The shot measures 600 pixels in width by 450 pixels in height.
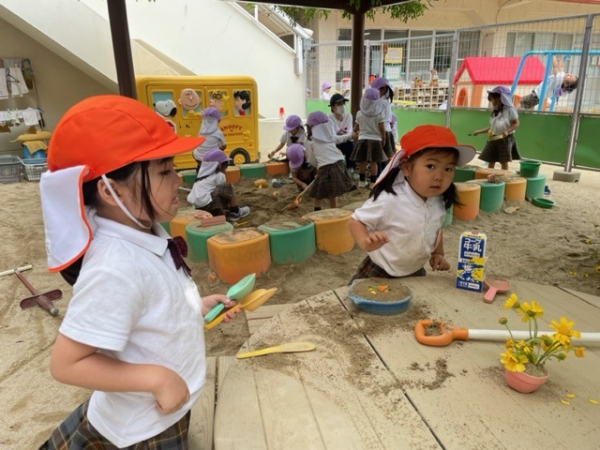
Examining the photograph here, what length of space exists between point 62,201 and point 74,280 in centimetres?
22

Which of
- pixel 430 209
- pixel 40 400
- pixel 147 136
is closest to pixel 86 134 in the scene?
pixel 147 136

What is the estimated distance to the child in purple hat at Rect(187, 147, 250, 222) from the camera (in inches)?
177

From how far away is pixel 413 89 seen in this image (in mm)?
11367

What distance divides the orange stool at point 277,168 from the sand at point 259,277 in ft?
1.59

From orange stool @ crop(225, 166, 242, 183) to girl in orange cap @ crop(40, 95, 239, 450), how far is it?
4.86m

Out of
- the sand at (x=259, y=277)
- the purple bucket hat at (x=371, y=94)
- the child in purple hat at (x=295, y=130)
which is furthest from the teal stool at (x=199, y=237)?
the purple bucket hat at (x=371, y=94)

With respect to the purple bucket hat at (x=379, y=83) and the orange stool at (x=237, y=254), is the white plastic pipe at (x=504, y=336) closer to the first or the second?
the orange stool at (x=237, y=254)

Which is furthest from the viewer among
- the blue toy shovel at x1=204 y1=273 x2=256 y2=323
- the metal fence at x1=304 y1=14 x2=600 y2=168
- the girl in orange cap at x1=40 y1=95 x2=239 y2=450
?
the metal fence at x1=304 y1=14 x2=600 y2=168

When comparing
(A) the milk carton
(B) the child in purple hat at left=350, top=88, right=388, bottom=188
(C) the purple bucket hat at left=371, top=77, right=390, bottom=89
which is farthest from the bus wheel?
(A) the milk carton

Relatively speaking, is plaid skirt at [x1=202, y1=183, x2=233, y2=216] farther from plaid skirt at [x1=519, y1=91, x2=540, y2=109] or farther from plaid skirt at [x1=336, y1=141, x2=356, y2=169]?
plaid skirt at [x1=519, y1=91, x2=540, y2=109]

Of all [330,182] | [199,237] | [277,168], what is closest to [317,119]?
[330,182]

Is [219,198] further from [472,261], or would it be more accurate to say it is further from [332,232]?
[472,261]

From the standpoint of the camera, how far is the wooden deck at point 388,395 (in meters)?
0.95

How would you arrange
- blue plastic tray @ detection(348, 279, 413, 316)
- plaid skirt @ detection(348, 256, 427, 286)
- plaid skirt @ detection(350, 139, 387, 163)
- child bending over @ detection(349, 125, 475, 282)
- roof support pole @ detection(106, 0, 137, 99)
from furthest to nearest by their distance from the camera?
1. plaid skirt @ detection(350, 139, 387, 163)
2. roof support pole @ detection(106, 0, 137, 99)
3. plaid skirt @ detection(348, 256, 427, 286)
4. child bending over @ detection(349, 125, 475, 282)
5. blue plastic tray @ detection(348, 279, 413, 316)
